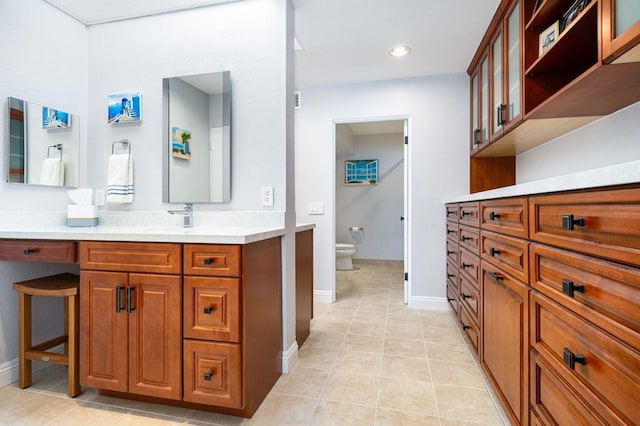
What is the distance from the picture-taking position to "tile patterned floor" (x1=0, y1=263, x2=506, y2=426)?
1.48 m

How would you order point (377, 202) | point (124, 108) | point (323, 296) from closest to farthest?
point (124, 108)
point (323, 296)
point (377, 202)

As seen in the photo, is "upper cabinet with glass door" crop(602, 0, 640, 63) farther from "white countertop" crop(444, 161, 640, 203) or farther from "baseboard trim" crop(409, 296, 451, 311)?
"baseboard trim" crop(409, 296, 451, 311)

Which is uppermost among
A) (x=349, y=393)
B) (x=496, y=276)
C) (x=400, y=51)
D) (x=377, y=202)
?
(x=400, y=51)

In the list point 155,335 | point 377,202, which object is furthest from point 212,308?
point 377,202

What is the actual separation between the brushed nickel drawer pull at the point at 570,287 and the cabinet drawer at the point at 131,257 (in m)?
1.43

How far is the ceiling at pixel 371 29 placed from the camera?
81.0 inches

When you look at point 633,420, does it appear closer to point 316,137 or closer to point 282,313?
point 282,313

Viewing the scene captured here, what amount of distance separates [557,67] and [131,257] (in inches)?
94.6

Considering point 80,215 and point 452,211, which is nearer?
point 80,215

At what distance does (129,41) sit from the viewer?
2176 millimetres

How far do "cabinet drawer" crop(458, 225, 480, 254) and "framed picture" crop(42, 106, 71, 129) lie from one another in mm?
→ 2728

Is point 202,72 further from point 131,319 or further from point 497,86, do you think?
point 497,86

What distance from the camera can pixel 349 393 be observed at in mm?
1679

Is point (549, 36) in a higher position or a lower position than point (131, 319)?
higher
